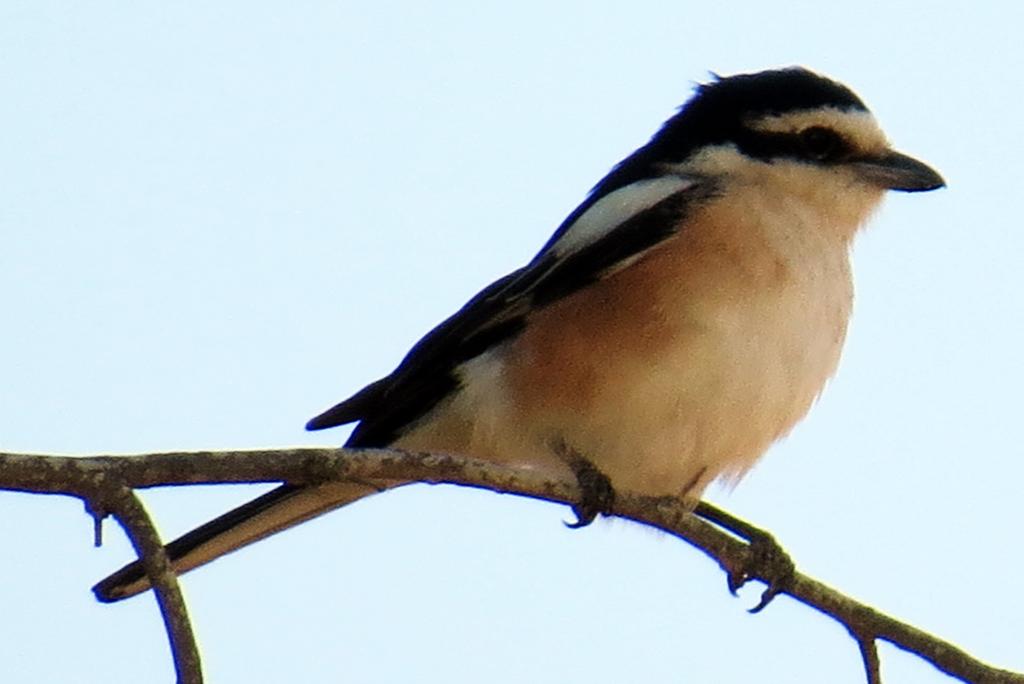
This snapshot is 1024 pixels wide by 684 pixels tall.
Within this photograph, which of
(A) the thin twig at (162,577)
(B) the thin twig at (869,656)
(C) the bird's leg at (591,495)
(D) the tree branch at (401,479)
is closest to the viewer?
(A) the thin twig at (162,577)

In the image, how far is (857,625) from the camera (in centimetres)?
385

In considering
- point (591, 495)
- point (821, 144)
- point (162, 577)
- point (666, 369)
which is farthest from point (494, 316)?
point (162, 577)

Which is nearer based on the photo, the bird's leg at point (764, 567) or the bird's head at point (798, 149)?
the bird's leg at point (764, 567)

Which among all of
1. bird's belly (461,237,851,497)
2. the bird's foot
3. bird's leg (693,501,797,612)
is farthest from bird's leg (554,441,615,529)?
bird's leg (693,501,797,612)

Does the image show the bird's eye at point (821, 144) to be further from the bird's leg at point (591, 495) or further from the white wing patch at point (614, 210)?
the bird's leg at point (591, 495)

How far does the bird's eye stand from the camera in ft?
17.9

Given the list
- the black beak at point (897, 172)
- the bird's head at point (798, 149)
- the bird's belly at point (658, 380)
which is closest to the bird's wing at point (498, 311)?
the bird's belly at point (658, 380)

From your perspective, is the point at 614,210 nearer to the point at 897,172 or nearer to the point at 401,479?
the point at 897,172

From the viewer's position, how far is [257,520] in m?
4.69

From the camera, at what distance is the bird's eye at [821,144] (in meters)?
5.45

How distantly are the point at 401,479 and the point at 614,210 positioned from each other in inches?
76.1

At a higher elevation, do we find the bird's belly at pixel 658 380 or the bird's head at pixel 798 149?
the bird's head at pixel 798 149

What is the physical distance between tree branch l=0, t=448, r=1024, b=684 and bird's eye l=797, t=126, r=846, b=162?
1537 millimetres

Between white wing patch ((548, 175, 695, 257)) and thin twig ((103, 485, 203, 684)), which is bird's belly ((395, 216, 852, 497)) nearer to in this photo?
white wing patch ((548, 175, 695, 257))
